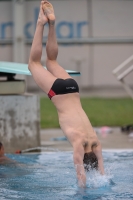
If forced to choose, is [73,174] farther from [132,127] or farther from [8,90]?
[132,127]

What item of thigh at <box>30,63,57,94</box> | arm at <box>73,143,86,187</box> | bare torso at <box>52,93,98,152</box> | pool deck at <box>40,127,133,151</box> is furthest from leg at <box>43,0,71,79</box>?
pool deck at <box>40,127,133,151</box>

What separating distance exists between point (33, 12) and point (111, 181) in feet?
41.0

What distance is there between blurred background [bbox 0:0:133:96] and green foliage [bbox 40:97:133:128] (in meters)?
2.04

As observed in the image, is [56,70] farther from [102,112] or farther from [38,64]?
[102,112]

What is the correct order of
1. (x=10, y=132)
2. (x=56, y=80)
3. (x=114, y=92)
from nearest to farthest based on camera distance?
(x=56, y=80)
(x=10, y=132)
(x=114, y=92)

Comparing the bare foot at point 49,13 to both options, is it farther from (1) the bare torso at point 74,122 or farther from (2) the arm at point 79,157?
(2) the arm at point 79,157

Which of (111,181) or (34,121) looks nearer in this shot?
(111,181)

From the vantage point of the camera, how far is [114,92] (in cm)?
1727

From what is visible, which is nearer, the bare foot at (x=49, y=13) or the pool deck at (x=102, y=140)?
the bare foot at (x=49, y=13)

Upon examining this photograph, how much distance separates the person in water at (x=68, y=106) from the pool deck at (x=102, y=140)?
272cm

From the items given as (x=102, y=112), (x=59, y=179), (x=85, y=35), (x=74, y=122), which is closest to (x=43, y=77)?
(x=74, y=122)

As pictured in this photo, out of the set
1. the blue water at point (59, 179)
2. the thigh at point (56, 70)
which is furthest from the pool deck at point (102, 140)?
the thigh at point (56, 70)

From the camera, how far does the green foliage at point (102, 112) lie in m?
11.3

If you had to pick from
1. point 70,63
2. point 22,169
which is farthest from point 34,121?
point 70,63
